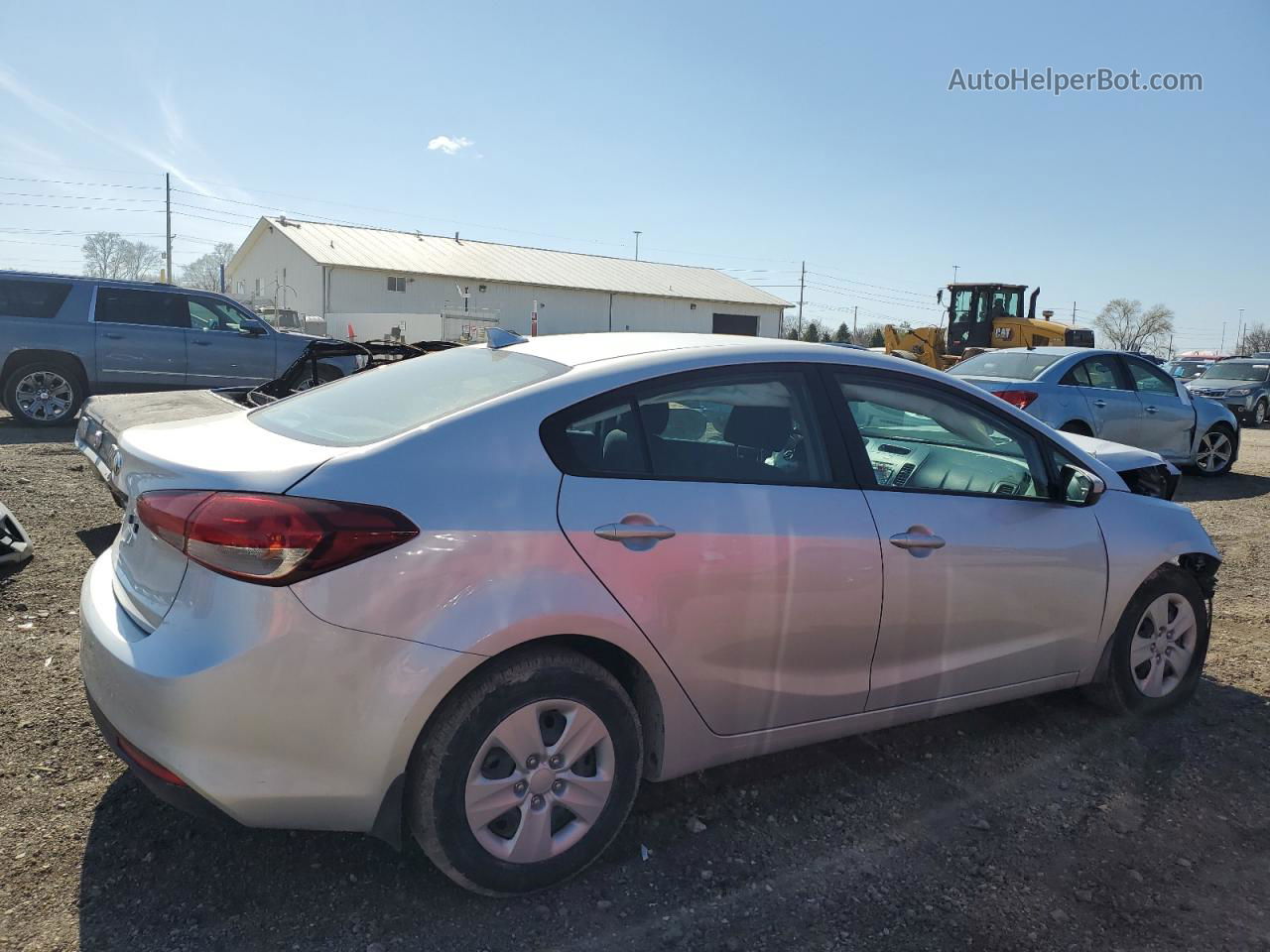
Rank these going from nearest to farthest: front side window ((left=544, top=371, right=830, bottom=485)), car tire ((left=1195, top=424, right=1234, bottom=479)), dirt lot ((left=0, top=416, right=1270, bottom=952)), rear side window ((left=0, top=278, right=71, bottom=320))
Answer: dirt lot ((left=0, top=416, right=1270, bottom=952))
front side window ((left=544, top=371, right=830, bottom=485))
rear side window ((left=0, top=278, right=71, bottom=320))
car tire ((left=1195, top=424, right=1234, bottom=479))

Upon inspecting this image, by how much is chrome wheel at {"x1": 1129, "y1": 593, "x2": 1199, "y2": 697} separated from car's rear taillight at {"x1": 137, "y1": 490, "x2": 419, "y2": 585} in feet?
10.5

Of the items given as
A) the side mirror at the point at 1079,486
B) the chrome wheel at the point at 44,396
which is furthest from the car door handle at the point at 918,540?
the chrome wheel at the point at 44,396

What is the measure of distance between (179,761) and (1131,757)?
3396mm

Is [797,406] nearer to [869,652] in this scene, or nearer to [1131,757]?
[869,652]

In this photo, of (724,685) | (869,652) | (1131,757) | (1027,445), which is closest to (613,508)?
(724,685)

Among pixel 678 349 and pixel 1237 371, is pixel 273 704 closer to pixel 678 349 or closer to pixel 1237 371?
pixel 678 349

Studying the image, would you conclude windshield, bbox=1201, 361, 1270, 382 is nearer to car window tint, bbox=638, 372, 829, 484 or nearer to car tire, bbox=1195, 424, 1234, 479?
car tire, bbox=1195, 424, 1234, 479

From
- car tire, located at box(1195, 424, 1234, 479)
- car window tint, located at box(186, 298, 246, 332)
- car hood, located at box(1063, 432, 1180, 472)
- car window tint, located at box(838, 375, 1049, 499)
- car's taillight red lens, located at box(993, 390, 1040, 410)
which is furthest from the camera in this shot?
car window tint, located at box(186, 298, 246, 332)

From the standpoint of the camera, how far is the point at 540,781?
100 inches

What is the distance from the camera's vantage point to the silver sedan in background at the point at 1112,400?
9.41m

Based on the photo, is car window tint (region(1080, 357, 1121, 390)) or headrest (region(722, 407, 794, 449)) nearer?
headrest (region(722, 407, 794, 449))

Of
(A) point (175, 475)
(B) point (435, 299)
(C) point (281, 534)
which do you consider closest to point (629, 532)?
(C) point (281, 534)

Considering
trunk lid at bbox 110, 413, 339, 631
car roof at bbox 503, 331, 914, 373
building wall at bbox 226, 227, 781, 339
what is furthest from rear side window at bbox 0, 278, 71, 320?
building wall at bbox 226, 227, 781, 339

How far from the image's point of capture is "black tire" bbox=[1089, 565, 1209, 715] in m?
3.86
